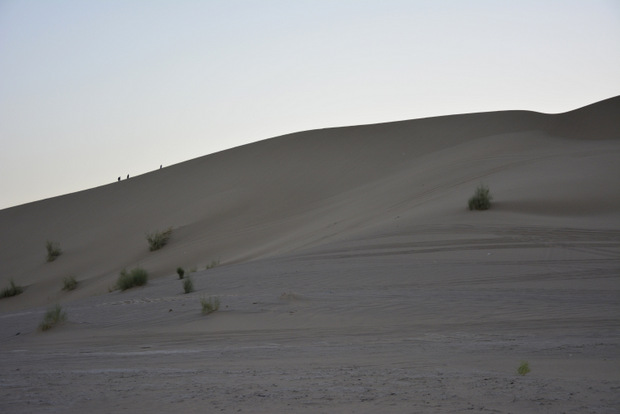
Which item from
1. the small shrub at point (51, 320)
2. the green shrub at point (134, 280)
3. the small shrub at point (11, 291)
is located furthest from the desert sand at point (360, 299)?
the green shrub at point (134, 280)

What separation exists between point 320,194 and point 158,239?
24.1ft

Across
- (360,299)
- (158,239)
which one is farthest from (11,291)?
(360,299)

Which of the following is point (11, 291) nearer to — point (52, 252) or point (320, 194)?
point (52, 252)

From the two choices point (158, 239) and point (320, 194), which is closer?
point (158, 239)

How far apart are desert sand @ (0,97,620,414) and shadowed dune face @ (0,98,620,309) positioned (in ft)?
0.53

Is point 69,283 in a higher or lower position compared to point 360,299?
higher

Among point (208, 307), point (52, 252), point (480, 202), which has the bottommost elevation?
point (208, 307)

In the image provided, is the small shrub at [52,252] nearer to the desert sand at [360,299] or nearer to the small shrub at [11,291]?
the desert sand at [360,299]

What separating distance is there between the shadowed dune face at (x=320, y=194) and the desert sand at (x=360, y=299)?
6.4 inches

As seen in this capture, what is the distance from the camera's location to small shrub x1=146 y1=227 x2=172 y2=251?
28.8 meters

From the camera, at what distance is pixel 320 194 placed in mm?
32188

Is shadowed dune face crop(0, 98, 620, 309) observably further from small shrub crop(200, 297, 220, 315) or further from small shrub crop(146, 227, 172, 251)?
small shrub crop(200, 297, 220, 315)

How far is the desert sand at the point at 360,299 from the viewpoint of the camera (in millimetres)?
6551

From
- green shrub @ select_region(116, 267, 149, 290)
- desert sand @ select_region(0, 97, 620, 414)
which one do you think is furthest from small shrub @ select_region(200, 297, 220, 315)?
green shrub @ select_region(116, 267, 149, 290)
